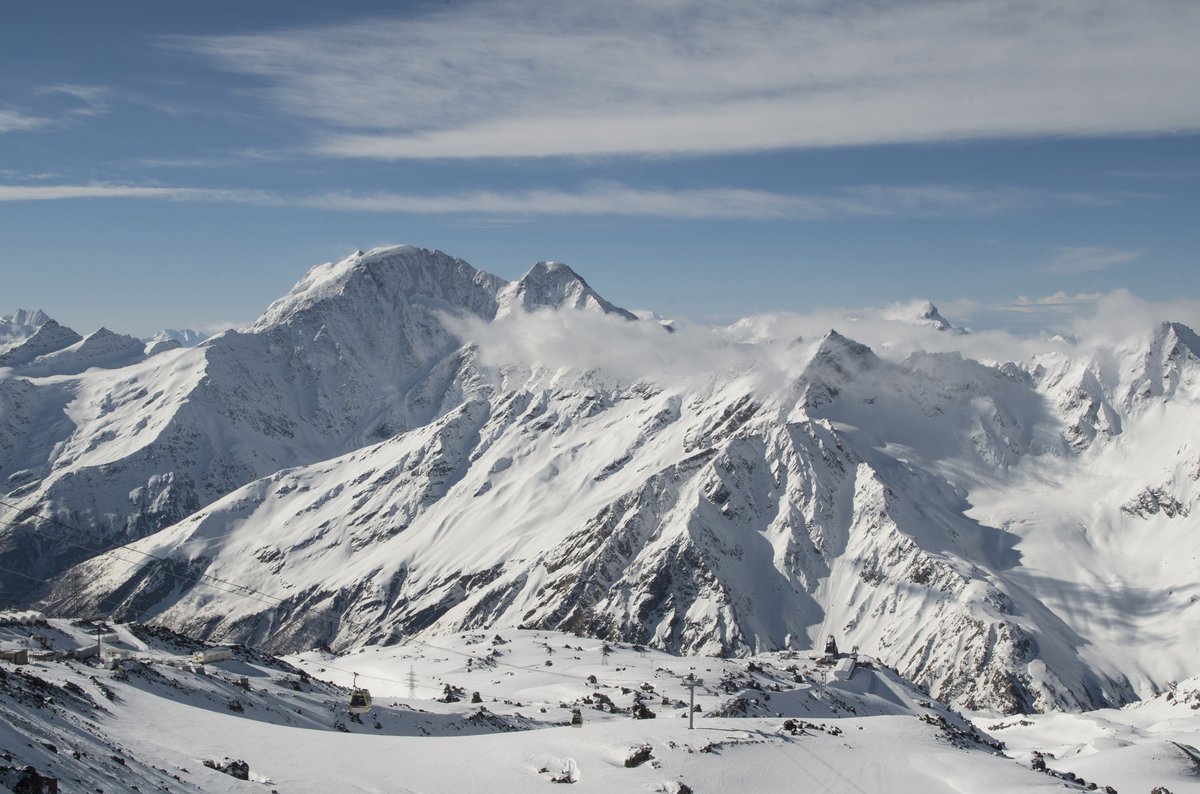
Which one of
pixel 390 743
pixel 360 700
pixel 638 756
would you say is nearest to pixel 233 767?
pixel 390 743

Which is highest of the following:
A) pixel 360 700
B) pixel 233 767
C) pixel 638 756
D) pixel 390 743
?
pixel 233 767

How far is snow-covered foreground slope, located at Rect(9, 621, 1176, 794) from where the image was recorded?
40.6 meters

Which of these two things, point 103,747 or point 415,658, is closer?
point 103,747

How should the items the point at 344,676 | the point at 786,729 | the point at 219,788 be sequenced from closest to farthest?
the point at 219,788, the point at 786,729, the point at 344,676

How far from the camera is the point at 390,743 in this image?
173 feet

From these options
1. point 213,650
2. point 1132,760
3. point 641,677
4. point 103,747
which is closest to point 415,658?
point 641,677

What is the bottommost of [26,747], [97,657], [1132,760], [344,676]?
[344,676]

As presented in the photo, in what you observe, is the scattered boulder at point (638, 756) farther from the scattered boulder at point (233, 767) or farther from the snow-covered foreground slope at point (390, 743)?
the scattered boulder at point (233, 767)

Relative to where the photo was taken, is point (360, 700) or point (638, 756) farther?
point (360, 700)

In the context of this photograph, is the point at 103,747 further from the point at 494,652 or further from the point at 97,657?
the point at 494,652

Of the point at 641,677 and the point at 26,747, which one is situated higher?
the point at 26,747

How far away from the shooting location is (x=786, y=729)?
2360 inches

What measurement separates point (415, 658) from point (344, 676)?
10.6 meters

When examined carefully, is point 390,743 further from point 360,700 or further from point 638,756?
point 360,700
